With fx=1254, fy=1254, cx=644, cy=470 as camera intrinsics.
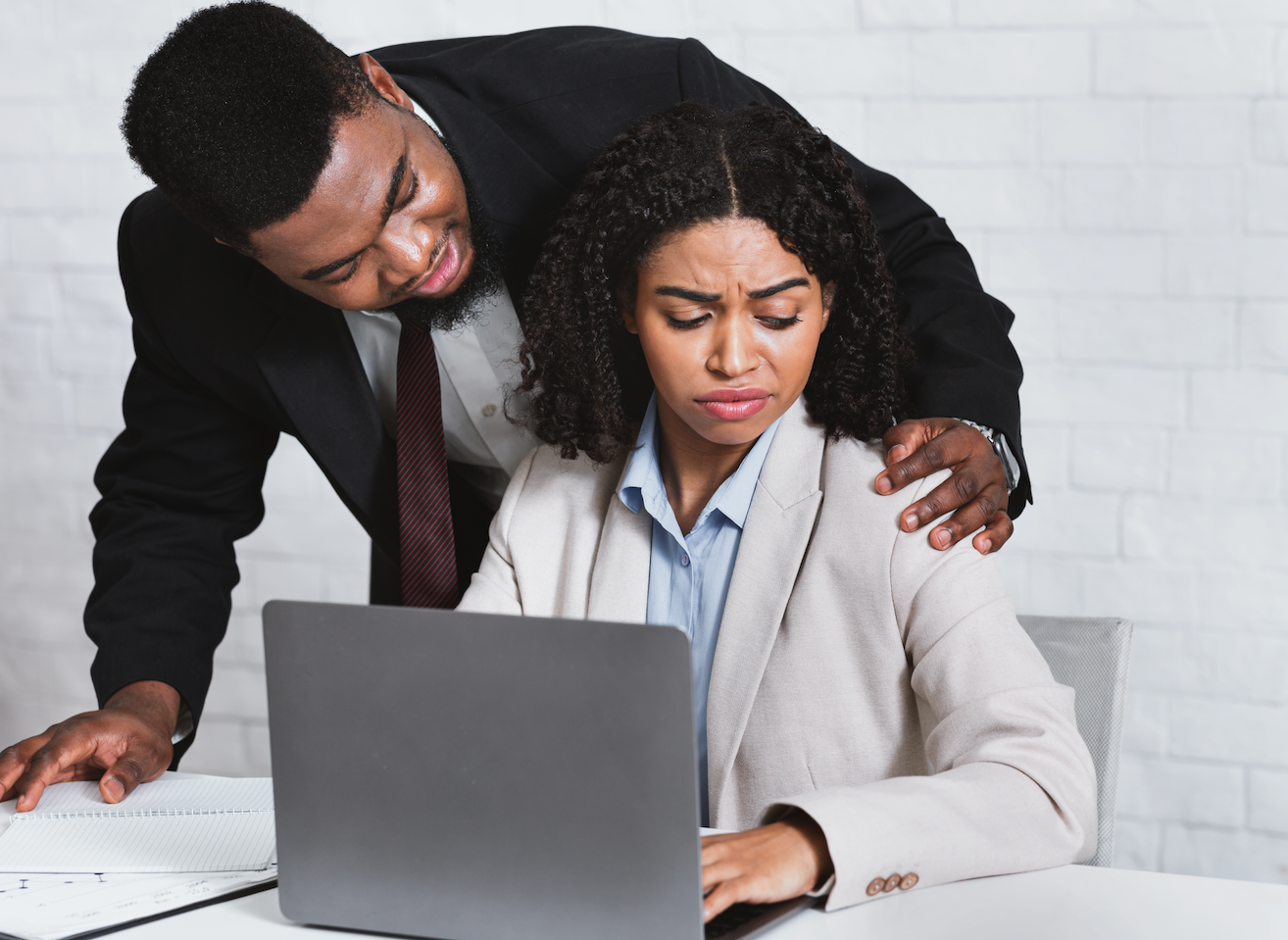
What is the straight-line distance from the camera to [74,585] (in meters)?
2.58

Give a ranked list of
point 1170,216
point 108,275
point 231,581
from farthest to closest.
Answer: point 108,275 → point 1170,216 → point 231,581

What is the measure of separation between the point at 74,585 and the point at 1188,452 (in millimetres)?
2127

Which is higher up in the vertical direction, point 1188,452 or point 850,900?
point 1188,452

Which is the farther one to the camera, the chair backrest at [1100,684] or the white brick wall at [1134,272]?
the white brick wall at [1134,272]

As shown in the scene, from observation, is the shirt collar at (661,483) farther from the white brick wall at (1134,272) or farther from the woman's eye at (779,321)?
the white brick wall at (1134,272)

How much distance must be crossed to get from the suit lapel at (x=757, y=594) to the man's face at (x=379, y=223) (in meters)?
0.41

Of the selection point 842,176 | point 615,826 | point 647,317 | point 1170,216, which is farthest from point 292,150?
point 1170,216

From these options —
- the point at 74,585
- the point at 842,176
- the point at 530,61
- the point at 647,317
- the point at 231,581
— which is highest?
the point at 530,61

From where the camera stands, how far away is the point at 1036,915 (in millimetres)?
857

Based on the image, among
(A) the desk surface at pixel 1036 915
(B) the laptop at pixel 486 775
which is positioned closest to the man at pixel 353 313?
(A) the desk surface at pixel 1036 915

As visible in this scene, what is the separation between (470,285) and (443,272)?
72mm

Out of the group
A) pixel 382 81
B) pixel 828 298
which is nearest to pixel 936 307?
pixel 828 298

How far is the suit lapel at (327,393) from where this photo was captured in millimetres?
1499

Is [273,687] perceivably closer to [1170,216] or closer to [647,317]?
[647,317]
